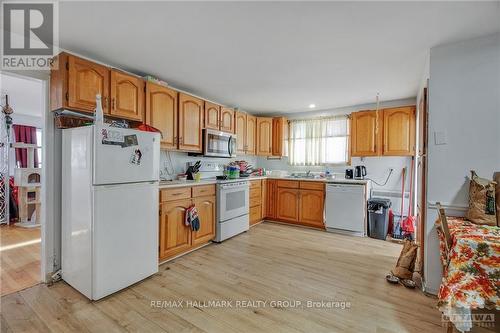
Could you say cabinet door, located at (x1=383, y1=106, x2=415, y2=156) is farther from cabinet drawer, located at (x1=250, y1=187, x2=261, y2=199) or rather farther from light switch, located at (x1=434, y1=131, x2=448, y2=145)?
cabinet drawer, located at (x1=250, y1=187, x2=261, y2=199)

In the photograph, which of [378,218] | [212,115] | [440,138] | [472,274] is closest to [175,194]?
[212,115]

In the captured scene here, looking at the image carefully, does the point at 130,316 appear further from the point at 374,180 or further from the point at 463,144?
the point at 374,180

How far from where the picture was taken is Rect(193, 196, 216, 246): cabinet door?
3.14 meters

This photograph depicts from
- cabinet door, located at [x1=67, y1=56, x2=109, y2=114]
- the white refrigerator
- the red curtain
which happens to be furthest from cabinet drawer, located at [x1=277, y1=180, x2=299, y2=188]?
the red curtain

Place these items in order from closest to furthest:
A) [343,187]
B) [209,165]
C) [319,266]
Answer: [319,266] → [343,187] → [209,165]

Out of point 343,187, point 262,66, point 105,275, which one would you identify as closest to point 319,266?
point 343,187

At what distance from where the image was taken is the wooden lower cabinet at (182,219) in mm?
2691

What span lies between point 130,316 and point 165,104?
2.29m

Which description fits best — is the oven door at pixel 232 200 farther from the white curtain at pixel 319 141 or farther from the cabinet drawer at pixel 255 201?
the white curtain at pixel 319 141

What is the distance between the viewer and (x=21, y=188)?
4.43m

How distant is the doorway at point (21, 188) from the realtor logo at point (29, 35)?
0.17 meters

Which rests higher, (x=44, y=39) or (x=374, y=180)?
(x=44, y=39)

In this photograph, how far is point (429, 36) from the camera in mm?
2000

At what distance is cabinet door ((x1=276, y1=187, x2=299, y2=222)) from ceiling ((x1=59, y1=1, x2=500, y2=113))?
201 cm
